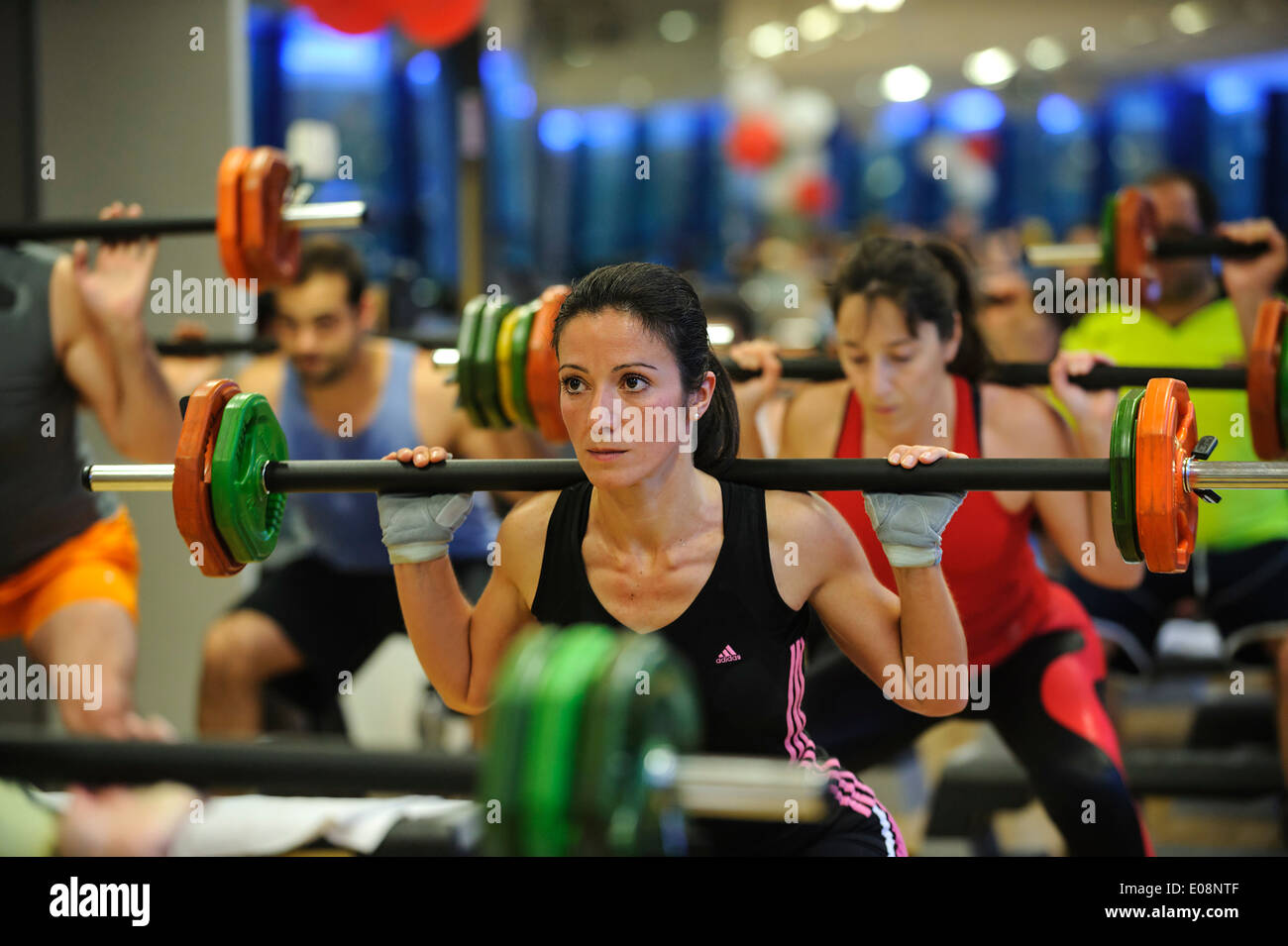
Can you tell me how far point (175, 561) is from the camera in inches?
149

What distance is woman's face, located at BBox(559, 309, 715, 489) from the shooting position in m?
1.74

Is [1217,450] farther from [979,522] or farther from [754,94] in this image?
[754,94]

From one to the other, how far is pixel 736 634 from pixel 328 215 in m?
1.44

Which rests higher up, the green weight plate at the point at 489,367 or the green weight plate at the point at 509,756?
the green weight plate at the point at 489,367

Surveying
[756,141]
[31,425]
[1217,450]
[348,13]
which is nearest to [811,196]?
[756,141]

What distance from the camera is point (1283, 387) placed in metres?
2.40

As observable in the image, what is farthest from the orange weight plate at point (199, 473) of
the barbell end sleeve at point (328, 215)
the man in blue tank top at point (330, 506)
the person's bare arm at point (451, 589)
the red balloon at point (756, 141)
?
the red balloon at point (756, 141)

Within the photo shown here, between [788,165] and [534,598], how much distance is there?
1094cm

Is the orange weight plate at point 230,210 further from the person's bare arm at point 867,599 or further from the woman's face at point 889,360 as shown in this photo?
the person's bare arm at point 867,599

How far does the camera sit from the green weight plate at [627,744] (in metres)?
1.45

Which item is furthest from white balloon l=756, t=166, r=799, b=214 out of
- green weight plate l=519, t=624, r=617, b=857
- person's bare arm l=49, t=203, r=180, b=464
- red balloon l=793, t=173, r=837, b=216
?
green weight plate l=519, t=624, r=617, b=857

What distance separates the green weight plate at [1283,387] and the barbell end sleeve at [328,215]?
1846mm

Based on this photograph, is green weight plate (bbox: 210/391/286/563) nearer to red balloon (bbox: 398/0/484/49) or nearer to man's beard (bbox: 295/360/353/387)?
man's beard (bbox: 295/360/353/387)
